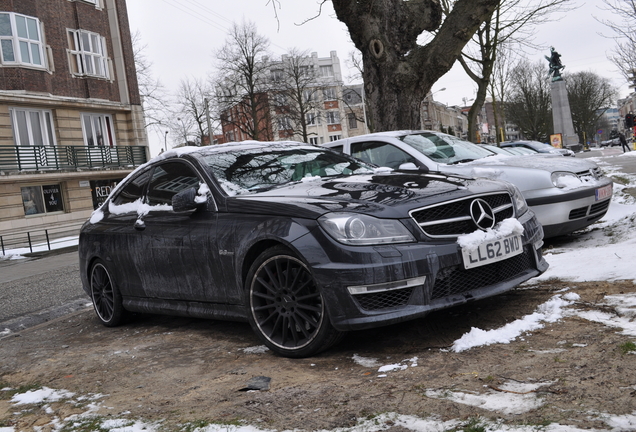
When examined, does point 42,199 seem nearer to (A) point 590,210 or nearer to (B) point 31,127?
(B) point 31,127

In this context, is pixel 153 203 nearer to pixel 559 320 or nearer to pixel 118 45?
pixel 559 320

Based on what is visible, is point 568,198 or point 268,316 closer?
A: point 268,316

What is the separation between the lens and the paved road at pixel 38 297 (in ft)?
24.5

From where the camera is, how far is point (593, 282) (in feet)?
16.3

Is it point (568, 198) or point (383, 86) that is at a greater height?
point (383, 86)

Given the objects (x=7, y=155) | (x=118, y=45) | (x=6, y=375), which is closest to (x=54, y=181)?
(x=7, y=155)

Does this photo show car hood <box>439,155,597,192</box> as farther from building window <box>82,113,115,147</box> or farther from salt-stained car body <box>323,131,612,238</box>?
building window <box>82,113,115,147</box>

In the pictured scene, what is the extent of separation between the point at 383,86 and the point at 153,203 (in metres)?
6.79

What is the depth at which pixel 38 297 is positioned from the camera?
9219 millimetres

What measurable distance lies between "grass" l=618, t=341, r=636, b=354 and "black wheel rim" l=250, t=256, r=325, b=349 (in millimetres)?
1663

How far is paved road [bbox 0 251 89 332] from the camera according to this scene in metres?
7.48

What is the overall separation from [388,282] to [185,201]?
179 centimetres

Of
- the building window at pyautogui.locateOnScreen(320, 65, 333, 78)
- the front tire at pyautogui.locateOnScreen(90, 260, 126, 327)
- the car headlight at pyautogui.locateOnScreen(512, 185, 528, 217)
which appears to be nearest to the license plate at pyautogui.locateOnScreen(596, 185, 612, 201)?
the car headlight at pyautogui.locateOnScreen(512, 185, 528, 217)

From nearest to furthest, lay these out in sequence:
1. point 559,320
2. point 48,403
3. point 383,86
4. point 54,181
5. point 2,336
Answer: point 48,403, point 559,320, point 2,336, point 383,86, point 54,181
